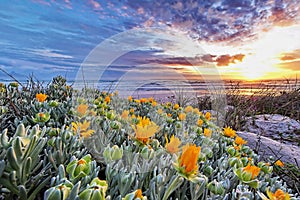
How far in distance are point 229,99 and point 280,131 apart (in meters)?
1.76

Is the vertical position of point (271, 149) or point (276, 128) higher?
point (271, 149)

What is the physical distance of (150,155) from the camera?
3.74 ft

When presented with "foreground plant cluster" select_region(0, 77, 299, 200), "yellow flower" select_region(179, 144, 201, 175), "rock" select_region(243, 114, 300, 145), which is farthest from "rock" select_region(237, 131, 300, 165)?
"yellow flower" select_region(179, 144, 201, 175)

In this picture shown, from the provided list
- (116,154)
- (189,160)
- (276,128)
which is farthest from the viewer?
(276,128)

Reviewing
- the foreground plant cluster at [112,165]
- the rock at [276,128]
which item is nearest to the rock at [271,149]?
the foreground plant cluster at [112,165]

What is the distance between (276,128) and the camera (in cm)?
435

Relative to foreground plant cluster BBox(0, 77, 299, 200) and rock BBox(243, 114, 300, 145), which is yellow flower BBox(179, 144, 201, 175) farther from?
rock BBox(243, 114, 300, 145)

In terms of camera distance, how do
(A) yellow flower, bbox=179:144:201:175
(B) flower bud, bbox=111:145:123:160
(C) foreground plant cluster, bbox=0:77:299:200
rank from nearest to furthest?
(C) foreground plant cluster, bbox=0:77:299:200, (A) yellow flower, bbox=179:144:201:175, (B) flower bud, bbox=111:145:123:160

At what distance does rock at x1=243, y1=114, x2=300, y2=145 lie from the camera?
4.11 meters

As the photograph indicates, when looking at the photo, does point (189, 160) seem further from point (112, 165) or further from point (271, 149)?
point (271, 149)

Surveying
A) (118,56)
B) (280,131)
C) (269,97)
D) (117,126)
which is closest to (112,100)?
(118,56)

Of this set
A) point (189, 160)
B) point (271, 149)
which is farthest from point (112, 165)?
point (271, 149)

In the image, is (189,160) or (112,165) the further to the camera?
(112,165)

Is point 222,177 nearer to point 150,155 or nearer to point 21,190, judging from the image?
point 150,155
